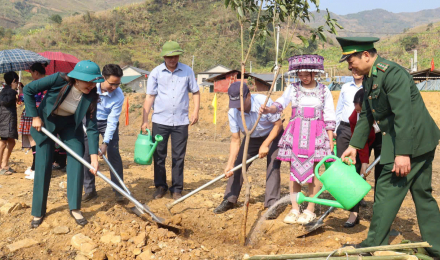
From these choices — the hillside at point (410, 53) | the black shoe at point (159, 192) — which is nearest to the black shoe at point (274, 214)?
the black shoe at point (159, 192)

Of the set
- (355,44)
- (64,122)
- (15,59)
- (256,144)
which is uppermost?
(15,59)

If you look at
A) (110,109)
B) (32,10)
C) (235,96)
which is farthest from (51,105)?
(32,10)

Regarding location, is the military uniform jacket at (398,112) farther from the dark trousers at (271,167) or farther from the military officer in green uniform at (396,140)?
the dark trousers at (271,167)

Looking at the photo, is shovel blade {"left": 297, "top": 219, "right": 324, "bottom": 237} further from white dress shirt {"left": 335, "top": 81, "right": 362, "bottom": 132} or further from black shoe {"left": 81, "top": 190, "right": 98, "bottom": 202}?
black shoe {"left": 81, "top": 190, "right": 98, "bottom": 202}

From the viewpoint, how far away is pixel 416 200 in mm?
2816

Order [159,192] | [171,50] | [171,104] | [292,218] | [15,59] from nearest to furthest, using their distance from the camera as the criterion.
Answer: [292,218] → [171,50] → [171,104] → [159,192] → [15,59]

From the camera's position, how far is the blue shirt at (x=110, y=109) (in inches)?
164

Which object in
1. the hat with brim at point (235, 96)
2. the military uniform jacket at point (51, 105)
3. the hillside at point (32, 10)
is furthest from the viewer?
the hillside at point (32, 10)

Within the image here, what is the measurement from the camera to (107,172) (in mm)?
5840

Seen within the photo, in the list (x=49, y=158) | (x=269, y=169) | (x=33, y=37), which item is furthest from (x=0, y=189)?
(x=33, y=37)

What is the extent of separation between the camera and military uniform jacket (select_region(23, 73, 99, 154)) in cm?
337

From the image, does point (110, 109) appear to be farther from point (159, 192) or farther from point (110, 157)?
point (159, 192)

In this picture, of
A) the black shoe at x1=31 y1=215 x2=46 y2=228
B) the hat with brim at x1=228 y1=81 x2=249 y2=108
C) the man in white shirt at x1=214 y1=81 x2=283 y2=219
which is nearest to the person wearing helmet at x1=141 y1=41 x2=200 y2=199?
the man in white shirt at x1=214 y1=81 x2=283 y2=219

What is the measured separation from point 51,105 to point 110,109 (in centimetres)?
99
